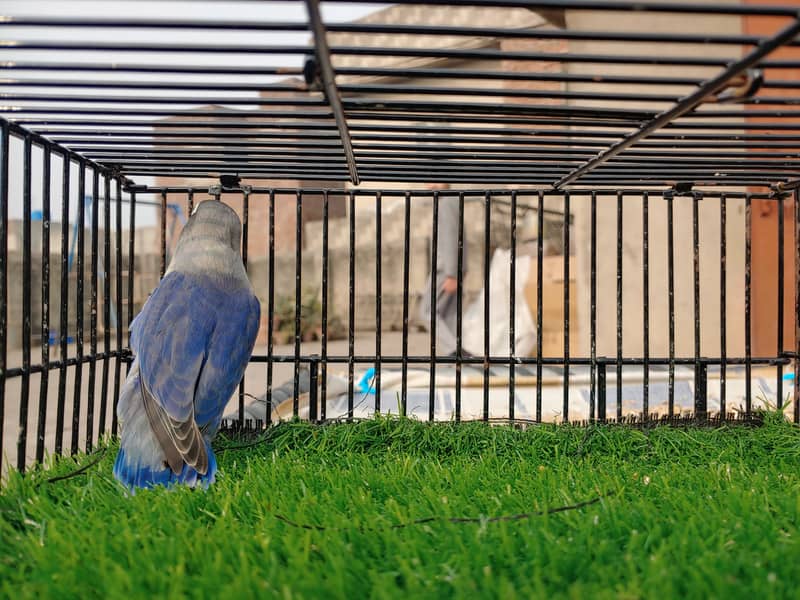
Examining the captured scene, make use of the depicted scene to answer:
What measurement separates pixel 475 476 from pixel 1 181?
1.57 m

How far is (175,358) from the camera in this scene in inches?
76.4

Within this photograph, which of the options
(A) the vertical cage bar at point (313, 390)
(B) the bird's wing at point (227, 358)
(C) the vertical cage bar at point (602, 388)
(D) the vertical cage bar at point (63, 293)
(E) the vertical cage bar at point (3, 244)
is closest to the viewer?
(E) the vertical cage bar at point (3, 244)

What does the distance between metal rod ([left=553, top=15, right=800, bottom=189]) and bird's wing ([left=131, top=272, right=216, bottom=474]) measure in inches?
53.0

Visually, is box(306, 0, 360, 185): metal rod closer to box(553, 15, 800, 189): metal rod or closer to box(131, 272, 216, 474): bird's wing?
box(131, 272, 216, 474): bird's wing

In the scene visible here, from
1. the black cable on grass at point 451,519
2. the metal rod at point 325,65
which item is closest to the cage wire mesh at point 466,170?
the metal rod at point 325,65

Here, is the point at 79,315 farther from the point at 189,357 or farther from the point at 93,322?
the point at 189,357

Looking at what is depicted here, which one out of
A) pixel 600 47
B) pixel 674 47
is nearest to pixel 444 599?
pixel 674 47

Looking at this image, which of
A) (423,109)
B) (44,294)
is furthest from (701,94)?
(44,294)

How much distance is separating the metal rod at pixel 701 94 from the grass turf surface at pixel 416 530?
3.19 feet

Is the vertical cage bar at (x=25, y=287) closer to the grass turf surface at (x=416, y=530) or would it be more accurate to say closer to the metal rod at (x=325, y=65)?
the grass turf surface at (x=416, y=530)

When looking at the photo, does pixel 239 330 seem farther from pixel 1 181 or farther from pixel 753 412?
pixel 753 412

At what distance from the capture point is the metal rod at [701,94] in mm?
1248

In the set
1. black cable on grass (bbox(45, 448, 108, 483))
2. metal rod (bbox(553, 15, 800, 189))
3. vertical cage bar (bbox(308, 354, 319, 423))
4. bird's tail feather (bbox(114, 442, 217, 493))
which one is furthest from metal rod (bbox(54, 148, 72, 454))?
metal rod (bbox(553, 15, 800, 189))

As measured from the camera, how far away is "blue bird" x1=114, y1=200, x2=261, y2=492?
1.86 m
